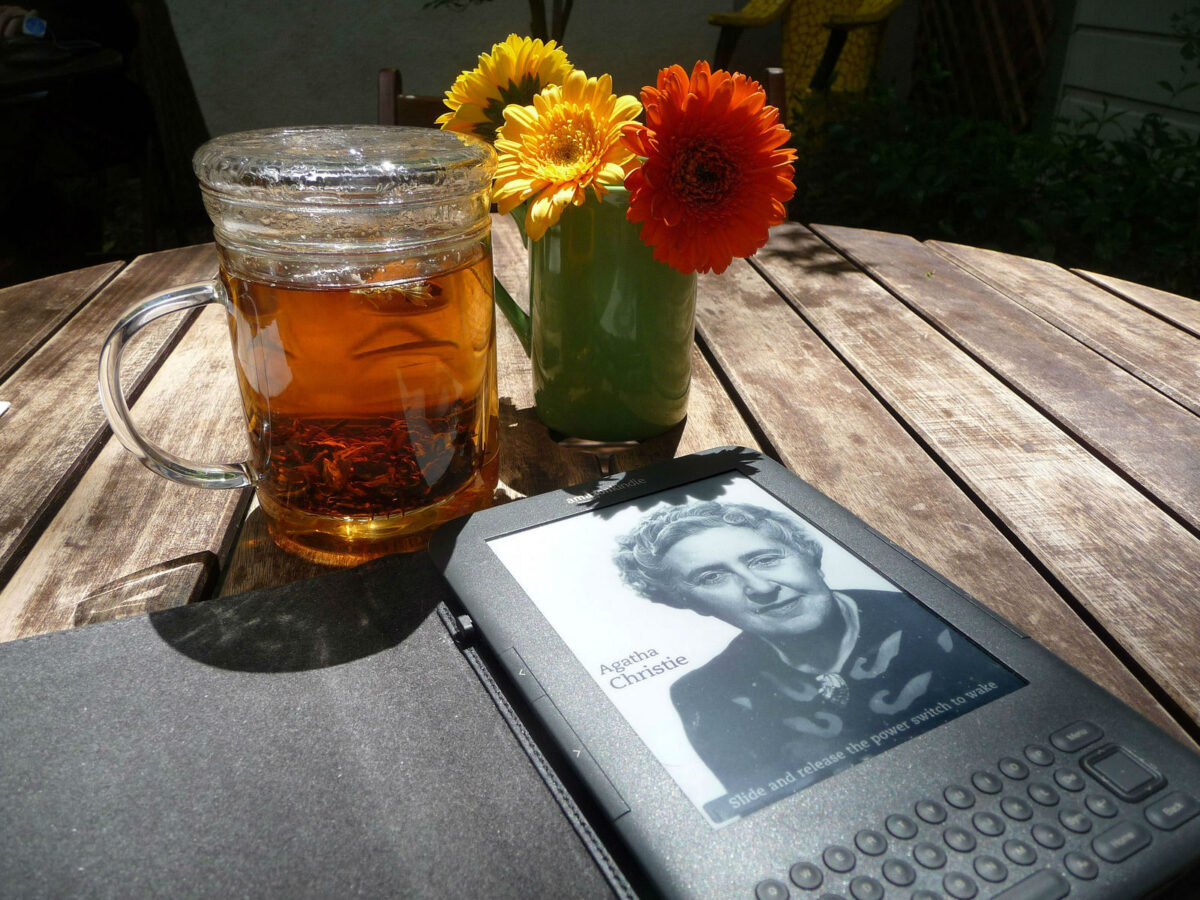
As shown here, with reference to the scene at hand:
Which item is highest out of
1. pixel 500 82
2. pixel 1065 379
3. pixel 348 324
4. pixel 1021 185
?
pixel 500 82

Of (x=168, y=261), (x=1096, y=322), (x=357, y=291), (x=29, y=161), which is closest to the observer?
(x=357, y=291)

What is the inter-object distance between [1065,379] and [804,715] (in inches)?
25.3

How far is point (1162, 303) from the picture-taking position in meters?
1.12

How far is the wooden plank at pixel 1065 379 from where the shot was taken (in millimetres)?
736

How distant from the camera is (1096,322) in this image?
105 centimetres

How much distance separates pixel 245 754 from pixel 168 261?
103 cm

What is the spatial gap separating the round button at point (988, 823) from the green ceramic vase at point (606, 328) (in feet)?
1.42

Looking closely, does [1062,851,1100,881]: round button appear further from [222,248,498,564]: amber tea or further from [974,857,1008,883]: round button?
[222,248,498,564]: amber tea

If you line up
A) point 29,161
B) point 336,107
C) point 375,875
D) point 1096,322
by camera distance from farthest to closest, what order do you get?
1. point 336,107
2. point 29,161
3. point 1096,322
4. point 375,875

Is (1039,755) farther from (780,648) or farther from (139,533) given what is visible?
(139,533)

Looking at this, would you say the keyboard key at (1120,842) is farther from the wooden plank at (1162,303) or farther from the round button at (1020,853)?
the wooden plank at (1162,303)

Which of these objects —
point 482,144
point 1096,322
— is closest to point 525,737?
point 482,144

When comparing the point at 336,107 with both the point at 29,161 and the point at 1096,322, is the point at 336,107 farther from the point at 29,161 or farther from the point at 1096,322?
the point at 1096,322

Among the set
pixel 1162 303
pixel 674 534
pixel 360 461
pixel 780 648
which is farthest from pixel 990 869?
pixel 1162 303
